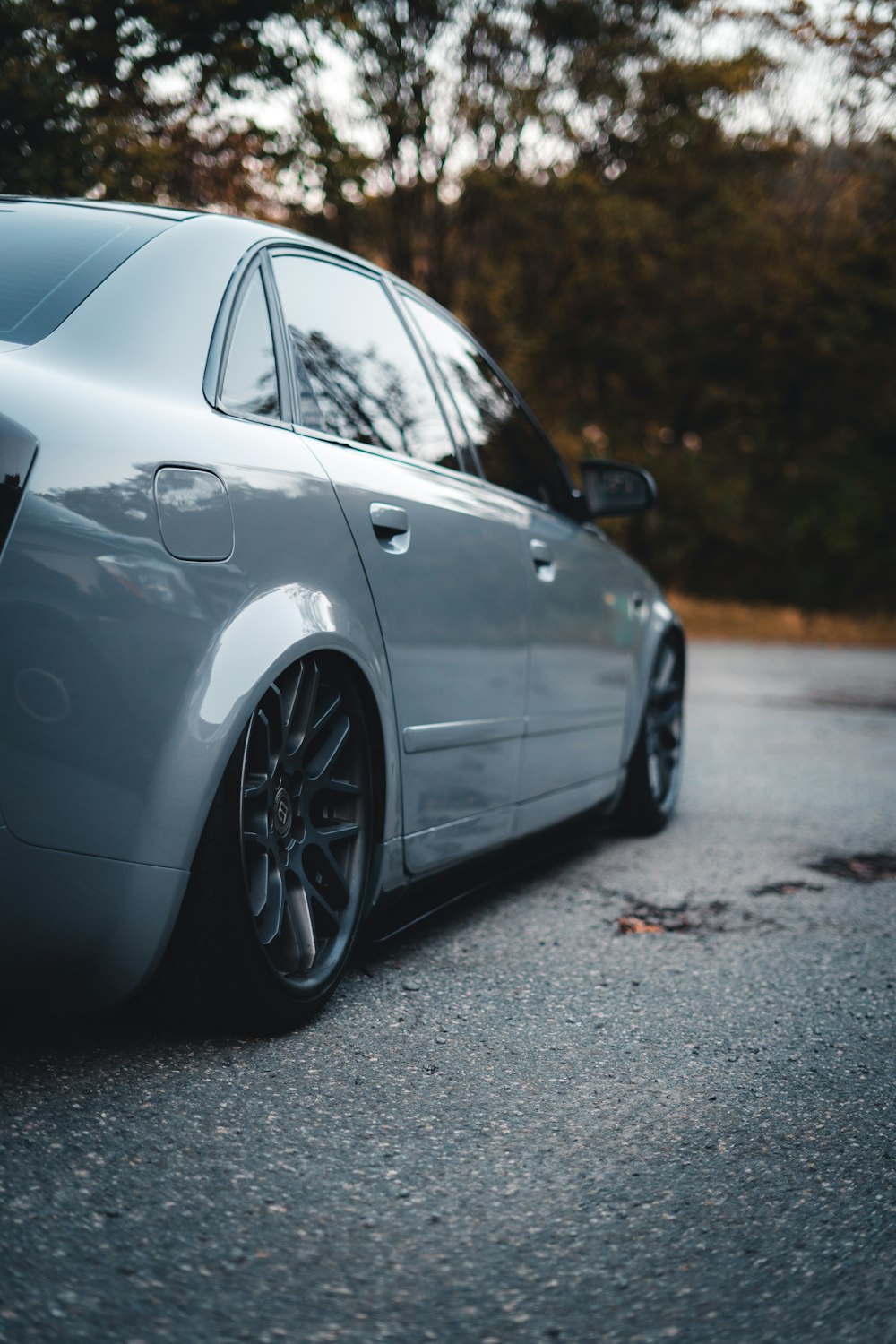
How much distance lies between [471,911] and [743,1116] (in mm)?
1568

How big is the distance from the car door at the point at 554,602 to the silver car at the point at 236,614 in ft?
0.09

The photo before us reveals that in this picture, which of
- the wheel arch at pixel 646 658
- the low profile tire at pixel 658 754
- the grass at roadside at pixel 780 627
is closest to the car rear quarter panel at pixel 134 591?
the wheel arch at pixel 646 658

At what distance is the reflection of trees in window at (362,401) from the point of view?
10.2 ft

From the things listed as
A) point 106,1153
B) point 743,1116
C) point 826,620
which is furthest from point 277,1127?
point 826,620

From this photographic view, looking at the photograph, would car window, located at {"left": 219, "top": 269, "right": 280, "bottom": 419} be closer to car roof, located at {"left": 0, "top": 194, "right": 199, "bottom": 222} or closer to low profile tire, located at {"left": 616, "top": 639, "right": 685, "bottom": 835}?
car roof, located at {"left": 0, "top": 194, "right": 199, "bottom": 222}

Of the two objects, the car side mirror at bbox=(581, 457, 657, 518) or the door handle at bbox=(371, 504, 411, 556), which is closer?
the door handle at bbox=(371, 504, 411, 556)

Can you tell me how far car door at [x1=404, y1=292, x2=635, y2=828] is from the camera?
13.0 ft

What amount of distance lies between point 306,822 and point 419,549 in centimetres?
73

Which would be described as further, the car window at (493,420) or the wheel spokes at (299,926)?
the car window at (493,420)

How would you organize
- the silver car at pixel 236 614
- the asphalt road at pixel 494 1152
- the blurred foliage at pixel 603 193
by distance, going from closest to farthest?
the asphalt road at pixel 494 1152
the silver car at pixel 236 614
the blurred foliage at pixel 603 193

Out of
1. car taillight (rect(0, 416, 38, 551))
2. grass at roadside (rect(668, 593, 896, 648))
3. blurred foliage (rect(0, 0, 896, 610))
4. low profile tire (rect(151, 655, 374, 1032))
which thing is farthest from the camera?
grass at roadside (rect(668, 593, 896, 648))

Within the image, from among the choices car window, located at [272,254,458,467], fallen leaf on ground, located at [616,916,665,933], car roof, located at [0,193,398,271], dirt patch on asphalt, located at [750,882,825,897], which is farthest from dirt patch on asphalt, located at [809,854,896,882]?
car roof, located at [0,193,398,271]

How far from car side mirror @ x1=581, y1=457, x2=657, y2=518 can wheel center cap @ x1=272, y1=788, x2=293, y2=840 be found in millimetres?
2223

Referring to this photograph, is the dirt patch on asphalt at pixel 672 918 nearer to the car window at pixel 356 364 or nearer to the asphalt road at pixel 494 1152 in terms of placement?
the asphalt road at pixel 494 1152
